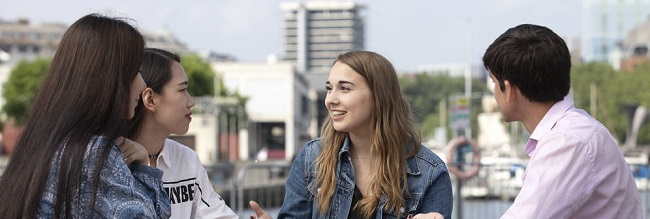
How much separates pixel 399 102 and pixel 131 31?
75.1 inches

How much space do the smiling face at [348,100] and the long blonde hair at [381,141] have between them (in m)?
0.03

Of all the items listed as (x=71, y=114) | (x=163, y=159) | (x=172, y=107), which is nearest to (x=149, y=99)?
(x=172, y=107)

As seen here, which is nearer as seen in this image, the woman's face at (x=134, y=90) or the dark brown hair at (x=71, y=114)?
the dark brown hair at (x=71, y=114)

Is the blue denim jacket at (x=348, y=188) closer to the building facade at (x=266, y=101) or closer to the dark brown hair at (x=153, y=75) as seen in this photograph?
the dark brown hair at (x=153, y=75)

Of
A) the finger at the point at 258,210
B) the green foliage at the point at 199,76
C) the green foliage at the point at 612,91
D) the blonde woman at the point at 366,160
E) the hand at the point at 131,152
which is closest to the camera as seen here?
the hand at the point at 131,152

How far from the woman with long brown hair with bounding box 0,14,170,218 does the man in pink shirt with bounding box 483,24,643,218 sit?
41.8 inches

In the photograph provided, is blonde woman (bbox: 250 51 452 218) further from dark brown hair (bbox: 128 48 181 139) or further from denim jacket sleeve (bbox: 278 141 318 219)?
dark brown hair (bbox: 128 48 181 139)

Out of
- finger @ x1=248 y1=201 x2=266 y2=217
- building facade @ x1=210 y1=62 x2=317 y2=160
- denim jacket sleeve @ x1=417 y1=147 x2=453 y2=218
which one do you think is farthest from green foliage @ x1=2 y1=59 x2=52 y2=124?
finger @ x1=248 y1=201 x2=266 y2=217

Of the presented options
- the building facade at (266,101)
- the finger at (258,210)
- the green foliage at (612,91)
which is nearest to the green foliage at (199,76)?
the building facade at (266,101)

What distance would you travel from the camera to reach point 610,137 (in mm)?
3525

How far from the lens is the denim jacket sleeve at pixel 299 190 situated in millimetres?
4812

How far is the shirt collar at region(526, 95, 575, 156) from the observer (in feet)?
11.8

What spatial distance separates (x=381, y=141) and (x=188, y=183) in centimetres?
78

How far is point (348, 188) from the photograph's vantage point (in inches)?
186
